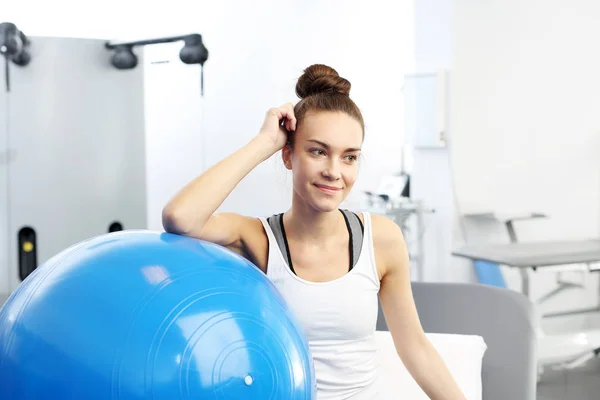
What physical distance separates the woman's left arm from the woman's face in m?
0.15

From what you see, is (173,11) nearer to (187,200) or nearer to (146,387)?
(187,200)

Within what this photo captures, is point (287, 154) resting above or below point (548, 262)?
above

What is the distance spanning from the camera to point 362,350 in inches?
48.9

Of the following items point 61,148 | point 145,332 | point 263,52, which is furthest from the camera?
point 263,52

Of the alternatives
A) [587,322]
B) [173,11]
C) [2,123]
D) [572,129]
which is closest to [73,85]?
[2,123]

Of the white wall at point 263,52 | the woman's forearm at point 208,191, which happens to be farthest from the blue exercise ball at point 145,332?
the white wall at point 263,52

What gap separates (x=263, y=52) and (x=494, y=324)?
332 centimetres

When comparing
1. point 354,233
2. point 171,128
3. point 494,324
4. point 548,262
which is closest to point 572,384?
point 548,262

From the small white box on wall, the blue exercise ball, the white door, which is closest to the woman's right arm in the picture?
the blue exercise ball

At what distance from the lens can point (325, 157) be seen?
44.6 inches

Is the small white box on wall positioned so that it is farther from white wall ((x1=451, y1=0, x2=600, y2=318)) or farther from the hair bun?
the hair bun

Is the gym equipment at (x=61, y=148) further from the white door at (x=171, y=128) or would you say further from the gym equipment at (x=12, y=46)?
the white door at (x=171, y=128)

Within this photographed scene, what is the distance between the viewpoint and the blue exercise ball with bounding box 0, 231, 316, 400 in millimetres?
747

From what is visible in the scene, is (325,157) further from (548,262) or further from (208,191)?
(548,262)
